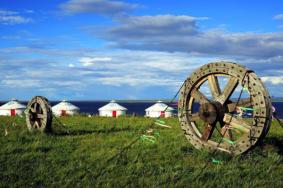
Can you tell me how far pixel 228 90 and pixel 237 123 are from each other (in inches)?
40.5

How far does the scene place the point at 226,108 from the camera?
1355 cm

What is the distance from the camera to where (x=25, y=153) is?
14047 mm

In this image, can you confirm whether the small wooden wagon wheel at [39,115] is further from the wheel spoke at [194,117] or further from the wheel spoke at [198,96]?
the wheel spoke at [198,96]

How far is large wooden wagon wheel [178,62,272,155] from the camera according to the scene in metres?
12.4

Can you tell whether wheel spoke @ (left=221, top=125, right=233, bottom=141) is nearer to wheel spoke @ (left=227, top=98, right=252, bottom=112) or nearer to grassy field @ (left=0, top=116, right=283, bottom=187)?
wheel spoke @ (left=227, top=98, right=252, bottom=112)

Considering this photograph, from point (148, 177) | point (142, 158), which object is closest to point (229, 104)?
point (142, 158)

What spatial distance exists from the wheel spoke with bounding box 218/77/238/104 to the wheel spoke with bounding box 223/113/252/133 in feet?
1.60

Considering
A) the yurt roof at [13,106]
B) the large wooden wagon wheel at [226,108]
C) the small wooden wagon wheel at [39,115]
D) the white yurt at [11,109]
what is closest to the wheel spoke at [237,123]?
the large wooden wagon wheel at [226,108]

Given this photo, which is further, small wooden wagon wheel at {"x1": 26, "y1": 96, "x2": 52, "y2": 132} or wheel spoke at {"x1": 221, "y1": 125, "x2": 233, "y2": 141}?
small wooden wagon wheel at {"x1": 26, "y1": 96, "x2": 52, "y2": 132}

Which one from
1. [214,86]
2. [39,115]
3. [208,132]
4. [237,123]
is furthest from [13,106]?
[237,123]

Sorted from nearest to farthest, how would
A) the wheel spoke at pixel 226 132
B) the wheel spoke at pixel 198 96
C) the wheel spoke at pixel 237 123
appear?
the wheel spoke at pixel 237 123
the wheel spoke at pixel 226 132
the wheel spoke at pixel 198 96


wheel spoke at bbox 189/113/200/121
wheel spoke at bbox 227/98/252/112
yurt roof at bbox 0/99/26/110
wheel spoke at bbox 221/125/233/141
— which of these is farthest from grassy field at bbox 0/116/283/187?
yurt roof at bbox 0/99/26/110

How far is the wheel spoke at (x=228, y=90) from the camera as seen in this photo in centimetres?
1312

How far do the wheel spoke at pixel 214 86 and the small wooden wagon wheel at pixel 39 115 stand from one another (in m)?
Answer: 9.48
